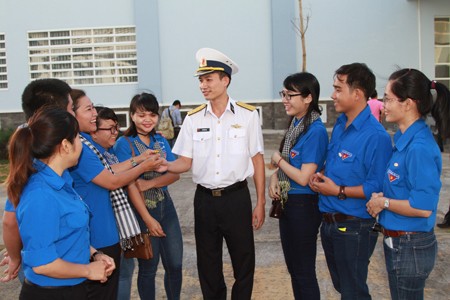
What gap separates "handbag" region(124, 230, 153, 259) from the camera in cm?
302

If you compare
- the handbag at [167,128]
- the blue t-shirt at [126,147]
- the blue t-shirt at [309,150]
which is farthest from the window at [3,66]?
the blue t-shirt at [309,150]

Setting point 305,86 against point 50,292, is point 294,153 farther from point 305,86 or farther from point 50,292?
point 50,292

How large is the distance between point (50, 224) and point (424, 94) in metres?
1.98

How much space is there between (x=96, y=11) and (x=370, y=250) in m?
15.5

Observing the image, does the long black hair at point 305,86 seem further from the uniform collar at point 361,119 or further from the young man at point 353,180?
the uniform collar at point 361,119

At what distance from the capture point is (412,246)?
239 cm

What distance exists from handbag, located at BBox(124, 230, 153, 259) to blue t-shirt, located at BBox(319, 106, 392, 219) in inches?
47.0

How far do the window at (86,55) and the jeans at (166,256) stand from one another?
13899 millimetres

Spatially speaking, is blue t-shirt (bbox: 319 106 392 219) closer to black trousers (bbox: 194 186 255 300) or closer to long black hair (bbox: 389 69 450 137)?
long black hair (bbox: 389 69 450 137)

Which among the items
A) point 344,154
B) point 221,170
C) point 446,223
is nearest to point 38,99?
point 221,170

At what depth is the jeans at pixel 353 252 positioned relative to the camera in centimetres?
280

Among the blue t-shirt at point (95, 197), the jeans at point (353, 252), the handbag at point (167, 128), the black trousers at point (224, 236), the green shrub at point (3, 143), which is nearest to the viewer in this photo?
the blue t-shirt at point (95, 197)

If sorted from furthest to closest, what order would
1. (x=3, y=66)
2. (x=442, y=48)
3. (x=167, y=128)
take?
1. (x=3, y=66)
2. (x=442, y=48)
3. (x=167, y=128)

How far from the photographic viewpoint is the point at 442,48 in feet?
51.7
